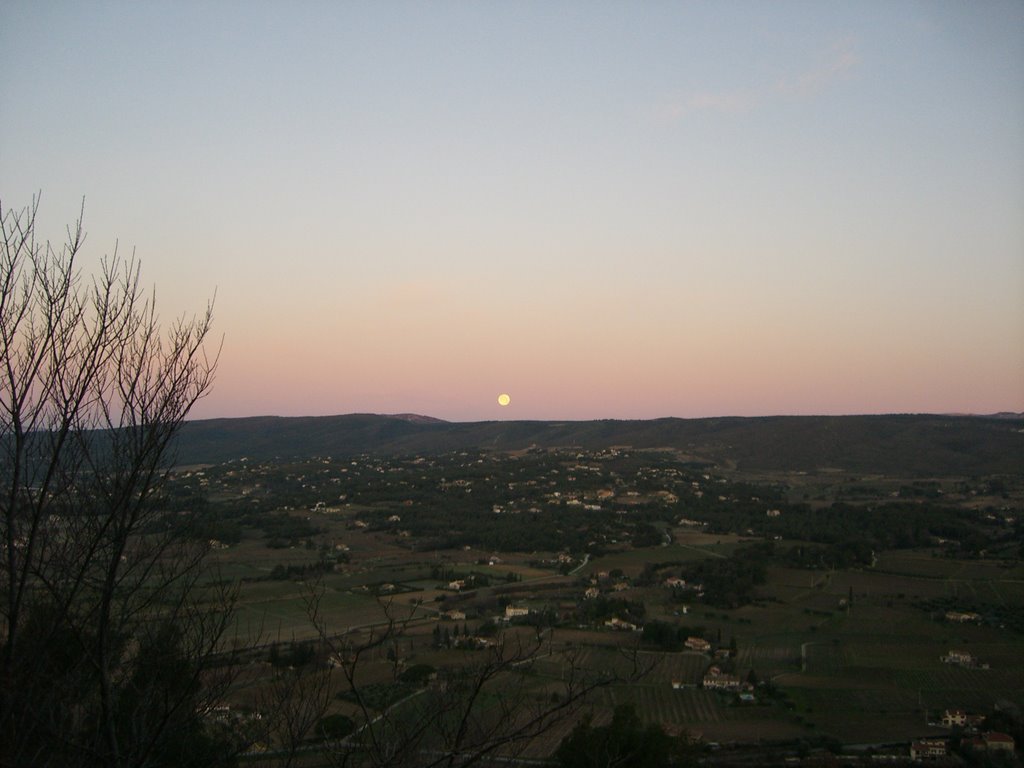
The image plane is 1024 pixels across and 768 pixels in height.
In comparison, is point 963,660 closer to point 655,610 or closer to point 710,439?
point 655,610

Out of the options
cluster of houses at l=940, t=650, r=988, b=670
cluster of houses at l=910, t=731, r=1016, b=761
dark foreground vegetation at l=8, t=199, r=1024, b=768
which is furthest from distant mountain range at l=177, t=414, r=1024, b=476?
cluster of houses at l=910, t=731, r=1016, b=761

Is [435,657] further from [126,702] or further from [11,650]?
[11,650]

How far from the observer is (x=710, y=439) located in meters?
67.6

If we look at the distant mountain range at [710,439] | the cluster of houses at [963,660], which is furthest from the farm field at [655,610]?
the distant mountain range at [710,439]

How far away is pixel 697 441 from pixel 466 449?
2286cm

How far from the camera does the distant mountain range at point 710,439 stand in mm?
53000

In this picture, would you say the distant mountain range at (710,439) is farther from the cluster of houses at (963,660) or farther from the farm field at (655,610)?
the cluster of houses at (963,660)

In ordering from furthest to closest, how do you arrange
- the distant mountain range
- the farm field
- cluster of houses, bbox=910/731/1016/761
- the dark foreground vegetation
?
the distant mountain range
the farm field
cluster of houses, bbox=910/731/1016/761
the dark foreground vegetation

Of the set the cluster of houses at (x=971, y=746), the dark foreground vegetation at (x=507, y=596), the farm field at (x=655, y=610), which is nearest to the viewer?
the dark foreground vegetation at (x=507, y=596)

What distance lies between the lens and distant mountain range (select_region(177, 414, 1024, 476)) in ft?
174

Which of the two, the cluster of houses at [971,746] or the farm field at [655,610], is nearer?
the cluster of houses at [971,746]

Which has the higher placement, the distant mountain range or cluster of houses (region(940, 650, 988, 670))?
the distant mountain range

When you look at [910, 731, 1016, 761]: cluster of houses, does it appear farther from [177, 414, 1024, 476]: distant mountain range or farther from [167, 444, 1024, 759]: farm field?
[177, 414, 1024, 476]: distant mountain range

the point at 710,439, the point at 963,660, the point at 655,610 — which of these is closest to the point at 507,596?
the point at 655,610
